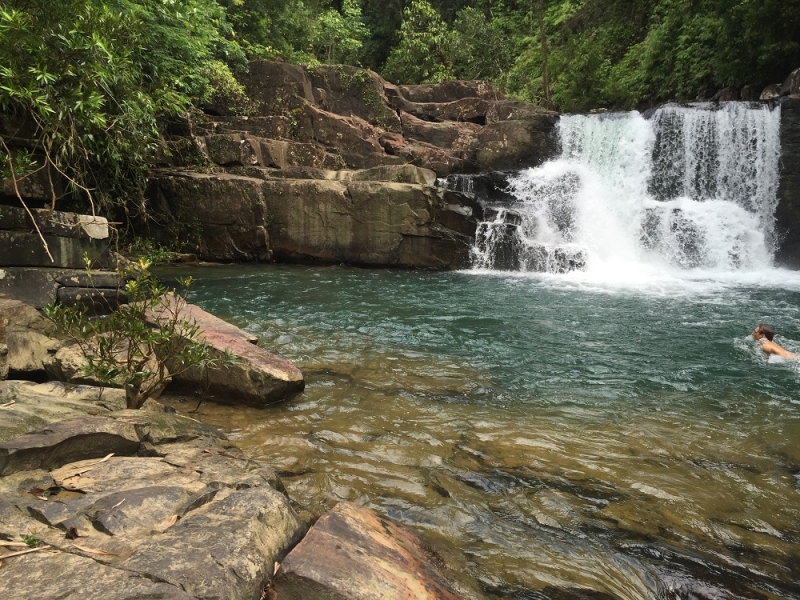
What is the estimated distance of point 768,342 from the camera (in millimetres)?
6973

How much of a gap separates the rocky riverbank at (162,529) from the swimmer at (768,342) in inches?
238

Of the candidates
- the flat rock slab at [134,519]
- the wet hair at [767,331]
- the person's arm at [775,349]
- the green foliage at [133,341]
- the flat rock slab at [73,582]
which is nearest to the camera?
the flat rock slab at [73,582]

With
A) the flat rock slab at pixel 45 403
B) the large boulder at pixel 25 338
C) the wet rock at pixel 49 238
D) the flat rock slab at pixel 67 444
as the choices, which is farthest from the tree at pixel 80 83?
the flat rock slab at pixel 67 444

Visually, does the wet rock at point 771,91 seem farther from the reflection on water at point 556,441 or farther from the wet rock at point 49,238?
the wet rock at point 49,238

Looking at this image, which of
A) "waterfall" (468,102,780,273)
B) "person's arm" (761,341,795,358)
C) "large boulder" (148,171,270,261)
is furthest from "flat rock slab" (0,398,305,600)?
"waterfall" (468,102,780,273)

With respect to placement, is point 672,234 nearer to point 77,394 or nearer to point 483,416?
point 483,416

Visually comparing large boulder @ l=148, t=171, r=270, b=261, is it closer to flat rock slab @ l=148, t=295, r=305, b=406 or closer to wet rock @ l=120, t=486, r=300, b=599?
flat rock slab @ l=148, t=295, r=305, b=406

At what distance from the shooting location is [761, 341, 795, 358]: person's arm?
6789 millimetres

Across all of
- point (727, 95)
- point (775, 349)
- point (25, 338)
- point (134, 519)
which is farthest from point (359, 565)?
point (727, 95)

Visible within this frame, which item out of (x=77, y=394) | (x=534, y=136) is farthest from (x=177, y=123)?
(x=77, y=394)

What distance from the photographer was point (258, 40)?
20.8 meters

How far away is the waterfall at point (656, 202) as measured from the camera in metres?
13.9

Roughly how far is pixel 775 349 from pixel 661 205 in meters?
8.62

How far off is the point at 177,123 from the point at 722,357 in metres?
13.6
